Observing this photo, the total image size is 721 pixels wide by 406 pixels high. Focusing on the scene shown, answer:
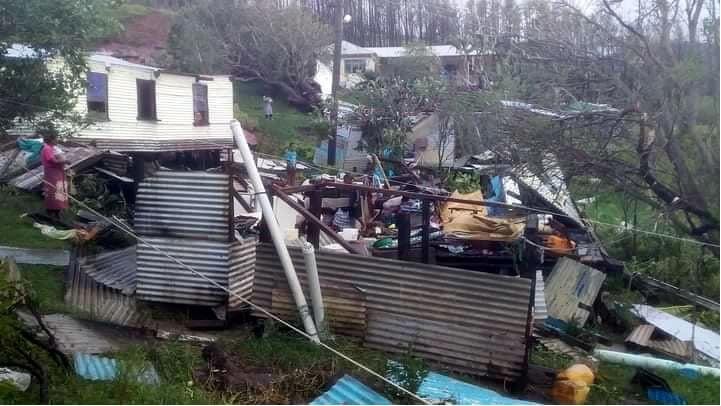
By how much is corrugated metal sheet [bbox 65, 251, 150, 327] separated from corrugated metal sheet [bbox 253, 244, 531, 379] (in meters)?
1.63

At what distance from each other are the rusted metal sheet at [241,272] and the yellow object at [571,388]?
8.88 feet

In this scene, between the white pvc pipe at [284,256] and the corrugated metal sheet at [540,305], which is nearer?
the white pvc pipe at [284,256]

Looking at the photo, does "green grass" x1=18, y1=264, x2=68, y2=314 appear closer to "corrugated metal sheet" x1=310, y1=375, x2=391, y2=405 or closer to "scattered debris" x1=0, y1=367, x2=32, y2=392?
"scattered debris" x1=0, y1=367, x2=32, y2=392

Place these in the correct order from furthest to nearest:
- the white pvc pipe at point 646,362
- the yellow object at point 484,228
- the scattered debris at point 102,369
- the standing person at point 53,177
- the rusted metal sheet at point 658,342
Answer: the standing person at point 53,177, the yellow object at point 484,228, the rusted metal sheet at point 658,342, the white pvc pipe at point 646,362, the scattered debris at point 102,369

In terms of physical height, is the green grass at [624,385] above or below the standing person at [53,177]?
below

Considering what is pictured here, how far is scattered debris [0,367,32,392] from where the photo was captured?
13.2 feet

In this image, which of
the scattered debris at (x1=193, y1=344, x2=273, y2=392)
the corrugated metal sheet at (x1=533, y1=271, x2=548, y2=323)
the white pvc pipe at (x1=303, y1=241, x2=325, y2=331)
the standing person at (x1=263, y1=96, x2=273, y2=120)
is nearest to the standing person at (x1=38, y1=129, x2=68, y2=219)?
the white pvc pipe at (x1=303, y1=241, x2=325, y2=331)

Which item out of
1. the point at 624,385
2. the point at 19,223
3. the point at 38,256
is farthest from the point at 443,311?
the point at 19,223

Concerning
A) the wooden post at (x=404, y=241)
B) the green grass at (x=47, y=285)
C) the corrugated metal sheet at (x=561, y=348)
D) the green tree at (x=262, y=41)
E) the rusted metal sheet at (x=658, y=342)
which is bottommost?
the corrugated metal sheet at (x=561, y=348)

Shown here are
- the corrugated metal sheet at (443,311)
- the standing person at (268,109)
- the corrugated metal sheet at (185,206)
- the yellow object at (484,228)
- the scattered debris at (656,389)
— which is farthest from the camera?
the standing person at (268,109)

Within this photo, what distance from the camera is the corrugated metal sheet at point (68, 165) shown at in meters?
10.4

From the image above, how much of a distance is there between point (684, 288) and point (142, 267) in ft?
18.0

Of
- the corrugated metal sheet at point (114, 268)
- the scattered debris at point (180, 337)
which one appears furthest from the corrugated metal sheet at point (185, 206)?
the scattered debris at point (180, 337)

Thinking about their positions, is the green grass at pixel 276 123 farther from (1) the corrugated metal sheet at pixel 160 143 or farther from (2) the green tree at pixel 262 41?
(1) the corrugated metal sheet at pixel 160 143
